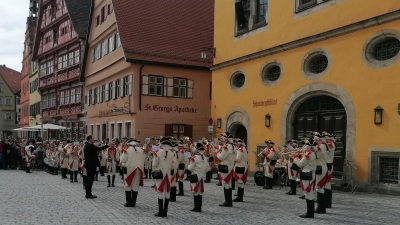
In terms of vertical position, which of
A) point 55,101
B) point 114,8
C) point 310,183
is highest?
point 114,8

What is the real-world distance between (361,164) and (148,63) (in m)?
16.2

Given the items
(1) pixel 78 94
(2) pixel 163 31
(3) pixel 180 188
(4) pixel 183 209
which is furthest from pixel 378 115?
(1) pixel 78 94

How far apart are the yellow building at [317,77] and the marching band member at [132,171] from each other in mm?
7437

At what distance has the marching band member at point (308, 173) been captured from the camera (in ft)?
33.6

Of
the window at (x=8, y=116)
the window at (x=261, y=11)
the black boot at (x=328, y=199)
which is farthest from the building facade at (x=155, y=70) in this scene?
the window at (x=8, y=116)

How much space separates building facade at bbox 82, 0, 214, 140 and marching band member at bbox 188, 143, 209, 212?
16861 millimetres

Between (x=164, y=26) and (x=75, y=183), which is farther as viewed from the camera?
(x=164, y=26)

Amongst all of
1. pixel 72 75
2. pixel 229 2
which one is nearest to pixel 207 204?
pixel 229 2

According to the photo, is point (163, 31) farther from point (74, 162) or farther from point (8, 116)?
point (8, 116)

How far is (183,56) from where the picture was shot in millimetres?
29453

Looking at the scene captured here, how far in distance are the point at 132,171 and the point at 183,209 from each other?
1.68 m

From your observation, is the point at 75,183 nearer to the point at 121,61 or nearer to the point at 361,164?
the point at 361,164

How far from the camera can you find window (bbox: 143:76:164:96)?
28.2 meters

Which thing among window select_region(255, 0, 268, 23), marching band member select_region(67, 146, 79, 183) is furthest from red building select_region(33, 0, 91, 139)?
window select_region(255, 0, 268, 23)
